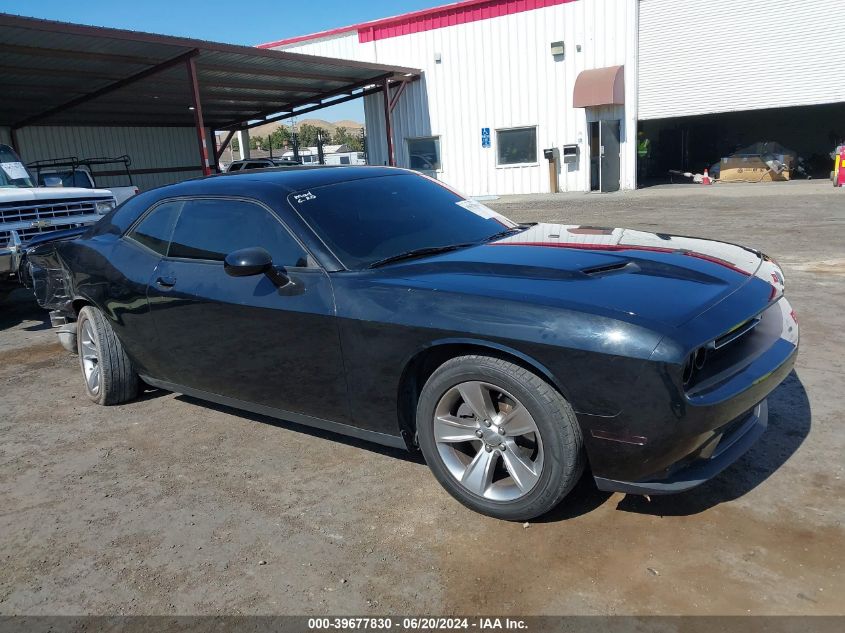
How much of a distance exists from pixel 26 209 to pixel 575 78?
1821 centimetres

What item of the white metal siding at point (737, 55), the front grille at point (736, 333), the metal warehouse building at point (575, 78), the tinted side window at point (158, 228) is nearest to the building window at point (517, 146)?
the metal warehouse building at point (575, 78)

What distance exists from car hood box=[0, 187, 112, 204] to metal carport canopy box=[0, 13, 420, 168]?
18.1 feet

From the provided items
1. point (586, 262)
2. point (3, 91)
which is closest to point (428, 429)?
point (586, 262)

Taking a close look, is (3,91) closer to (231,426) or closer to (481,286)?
(231,426)

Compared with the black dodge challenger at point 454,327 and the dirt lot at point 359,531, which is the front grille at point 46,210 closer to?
the black dodge challenger at point 454,327

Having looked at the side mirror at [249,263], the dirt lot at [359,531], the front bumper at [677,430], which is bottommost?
the dirt lot at [359,531]

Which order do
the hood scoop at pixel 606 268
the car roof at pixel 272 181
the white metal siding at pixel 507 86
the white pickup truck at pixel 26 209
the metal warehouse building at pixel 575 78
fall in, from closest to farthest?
the hood scoop at pixel 606 268 < the car roof at pixel 272 181 < the white pickup truck at pixel 26 209 < the metal warehouse building at pixel 575 78 < the white metal siding at pixel 507 86

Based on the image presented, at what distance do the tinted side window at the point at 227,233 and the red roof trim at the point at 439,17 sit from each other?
20605 mm

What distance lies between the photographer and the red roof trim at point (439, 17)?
2214 cm

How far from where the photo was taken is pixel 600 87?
68.4 ft

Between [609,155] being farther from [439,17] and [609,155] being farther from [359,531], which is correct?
[359,531]

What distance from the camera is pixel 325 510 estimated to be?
3.24m

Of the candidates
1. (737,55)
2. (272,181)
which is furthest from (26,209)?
(737,55)

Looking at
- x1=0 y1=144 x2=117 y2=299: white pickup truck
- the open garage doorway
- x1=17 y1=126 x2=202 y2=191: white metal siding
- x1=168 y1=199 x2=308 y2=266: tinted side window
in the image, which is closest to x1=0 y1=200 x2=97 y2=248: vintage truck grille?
x1=0 y1=144 x2=117 y2=299: white pickup truck
